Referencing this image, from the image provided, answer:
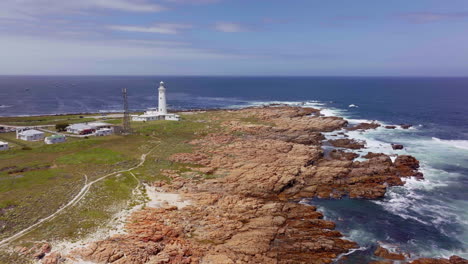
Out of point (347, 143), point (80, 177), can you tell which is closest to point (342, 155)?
point (347, 143)

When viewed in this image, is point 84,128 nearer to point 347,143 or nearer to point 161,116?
point 161,116

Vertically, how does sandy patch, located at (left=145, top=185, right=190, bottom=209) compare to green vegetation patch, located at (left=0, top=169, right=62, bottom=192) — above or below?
below

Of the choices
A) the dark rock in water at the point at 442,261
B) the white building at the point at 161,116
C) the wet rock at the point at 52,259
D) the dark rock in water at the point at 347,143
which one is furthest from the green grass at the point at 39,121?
the dark rock in water at the point at 442,261

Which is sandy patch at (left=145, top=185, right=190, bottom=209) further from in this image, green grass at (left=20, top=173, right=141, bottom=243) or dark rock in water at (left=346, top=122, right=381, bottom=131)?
dark rock in water at (left=346, top=122, right=381, bottom=131)

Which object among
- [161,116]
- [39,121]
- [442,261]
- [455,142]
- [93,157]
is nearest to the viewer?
[442,261]

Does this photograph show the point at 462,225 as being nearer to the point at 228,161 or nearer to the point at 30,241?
the point at 228,161

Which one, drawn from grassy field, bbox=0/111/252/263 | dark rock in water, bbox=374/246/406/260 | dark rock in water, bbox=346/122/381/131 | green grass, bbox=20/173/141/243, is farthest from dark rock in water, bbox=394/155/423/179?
green grass, bbox=20/173/141/243
